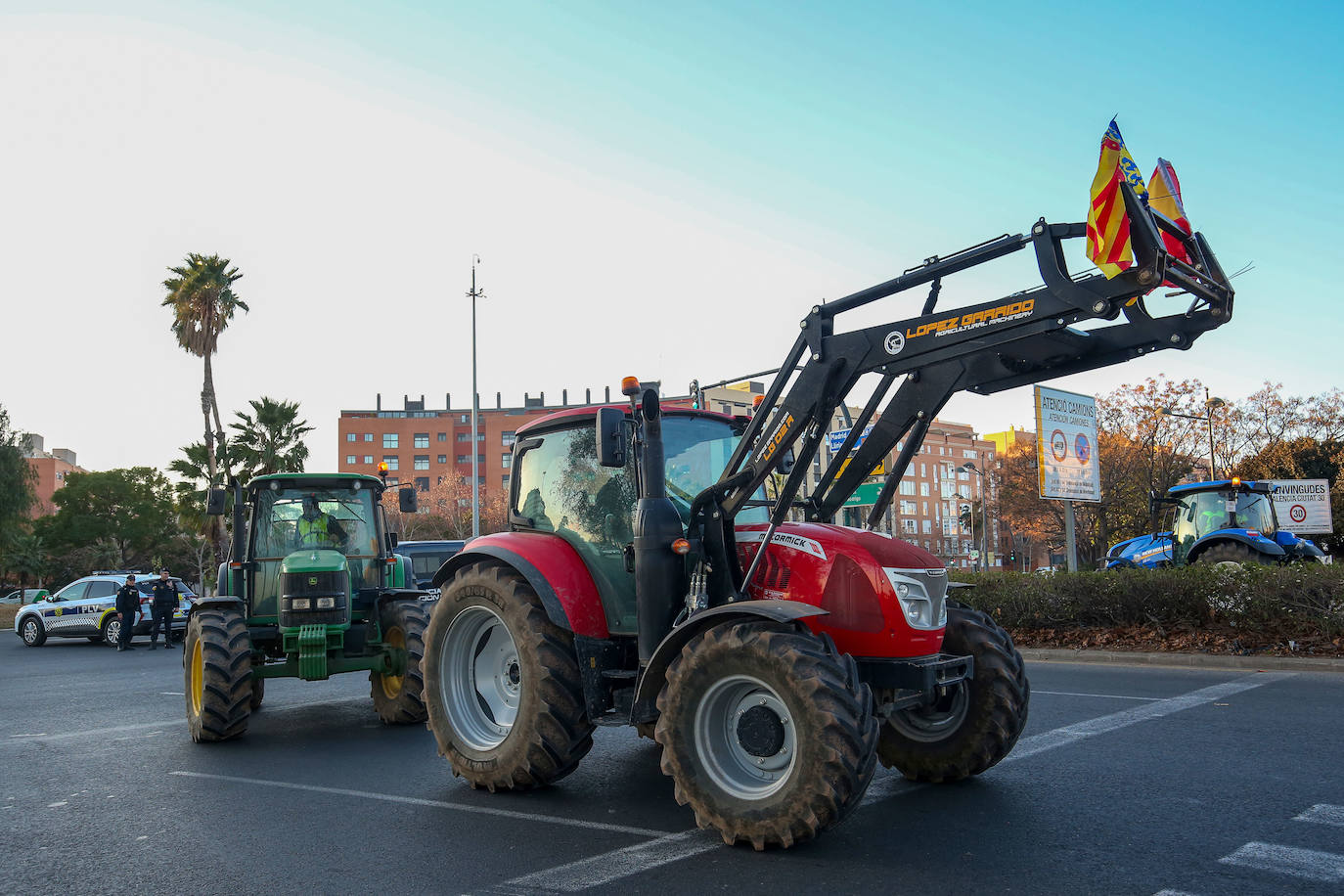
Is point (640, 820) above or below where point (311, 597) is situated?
below

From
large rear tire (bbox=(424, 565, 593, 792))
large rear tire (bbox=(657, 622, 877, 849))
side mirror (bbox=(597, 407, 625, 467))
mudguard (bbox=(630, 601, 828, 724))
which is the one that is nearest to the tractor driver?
large rear tire (bbox=(424, 565, 593, 792))

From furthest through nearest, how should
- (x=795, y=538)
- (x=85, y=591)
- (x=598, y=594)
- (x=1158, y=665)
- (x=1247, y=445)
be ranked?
1. (x=1247, y=445)
2. (x=85, y=591)
3. (x=1158, y=665)
4. (x=598, y=594)
5. (x=795, y=538)

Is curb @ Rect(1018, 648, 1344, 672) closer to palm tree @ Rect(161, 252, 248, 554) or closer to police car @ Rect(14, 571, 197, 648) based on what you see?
police car @ Rect(14, 571, 197, 648)

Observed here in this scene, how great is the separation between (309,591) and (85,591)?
762 inches

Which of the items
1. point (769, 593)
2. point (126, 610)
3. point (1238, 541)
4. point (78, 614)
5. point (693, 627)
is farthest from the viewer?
point (78, 614)

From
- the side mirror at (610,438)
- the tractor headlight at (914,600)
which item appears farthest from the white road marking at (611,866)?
the side mirror at (610,438)

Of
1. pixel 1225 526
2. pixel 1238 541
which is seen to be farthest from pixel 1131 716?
pixel 1225 526

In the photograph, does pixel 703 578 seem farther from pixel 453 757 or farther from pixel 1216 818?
pixel 1216 818

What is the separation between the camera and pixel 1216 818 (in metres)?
5.30

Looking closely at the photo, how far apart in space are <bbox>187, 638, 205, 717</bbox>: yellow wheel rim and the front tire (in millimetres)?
18451

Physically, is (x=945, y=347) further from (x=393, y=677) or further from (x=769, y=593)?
(x=393, y=677)

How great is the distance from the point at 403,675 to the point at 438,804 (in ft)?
11.4

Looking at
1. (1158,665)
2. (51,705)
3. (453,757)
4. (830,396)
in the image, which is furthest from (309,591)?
(1158,665)

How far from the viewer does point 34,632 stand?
79.5ft
